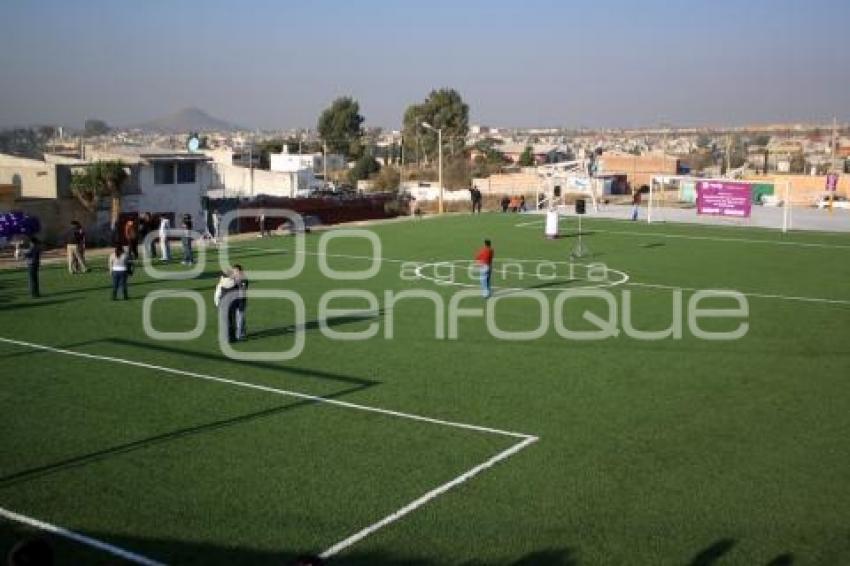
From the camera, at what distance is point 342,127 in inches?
4892

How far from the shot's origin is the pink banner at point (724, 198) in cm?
4331

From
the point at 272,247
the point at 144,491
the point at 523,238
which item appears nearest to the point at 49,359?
the point at 144,491

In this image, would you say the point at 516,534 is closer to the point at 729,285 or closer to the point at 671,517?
the point at 671,517

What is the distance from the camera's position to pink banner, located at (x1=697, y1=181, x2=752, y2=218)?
4331cm

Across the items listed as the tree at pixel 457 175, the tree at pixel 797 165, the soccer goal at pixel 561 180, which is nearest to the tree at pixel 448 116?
the tree at pixel 457 175

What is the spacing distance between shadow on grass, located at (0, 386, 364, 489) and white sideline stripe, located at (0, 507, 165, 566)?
96 centimetres

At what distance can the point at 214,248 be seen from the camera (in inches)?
1339

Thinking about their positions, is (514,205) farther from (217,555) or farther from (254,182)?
(217,555)

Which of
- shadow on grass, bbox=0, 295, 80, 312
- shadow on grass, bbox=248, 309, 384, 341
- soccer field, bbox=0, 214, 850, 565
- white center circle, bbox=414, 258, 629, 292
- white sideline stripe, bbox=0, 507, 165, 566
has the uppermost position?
white center circle, bbox=414, 258, 629, 292

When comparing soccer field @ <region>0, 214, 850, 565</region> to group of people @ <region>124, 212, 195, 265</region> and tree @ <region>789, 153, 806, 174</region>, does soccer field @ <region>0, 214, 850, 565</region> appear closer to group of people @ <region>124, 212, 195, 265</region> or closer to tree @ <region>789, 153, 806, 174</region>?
group of people @ <region>124, 212, 195, 265</region>

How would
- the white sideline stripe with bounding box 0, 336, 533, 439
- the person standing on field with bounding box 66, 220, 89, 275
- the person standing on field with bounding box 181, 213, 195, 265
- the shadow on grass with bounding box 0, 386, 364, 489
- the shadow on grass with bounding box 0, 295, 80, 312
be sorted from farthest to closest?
the person standing on field with bounding box 181, 213, 195, 265 → the person standing on field with bounding box 66, 220, 89, 275 → the shadow on grass with bounding box 0, 295, 80, 312 → the white sideline stripe with bounding box 0, 336, 533, 439 → the shadow on grass with bounding box 0, 386, 364, 489

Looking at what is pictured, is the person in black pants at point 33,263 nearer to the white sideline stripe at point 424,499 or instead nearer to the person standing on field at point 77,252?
the person standing on field at point 77,252

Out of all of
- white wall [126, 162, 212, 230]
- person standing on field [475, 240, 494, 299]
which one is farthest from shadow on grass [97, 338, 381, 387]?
white wall [126, 162, 212, 230]

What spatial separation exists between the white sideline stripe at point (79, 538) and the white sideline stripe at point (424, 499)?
69.0 inches
